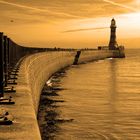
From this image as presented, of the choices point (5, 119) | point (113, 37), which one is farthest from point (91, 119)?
point (113, 37)

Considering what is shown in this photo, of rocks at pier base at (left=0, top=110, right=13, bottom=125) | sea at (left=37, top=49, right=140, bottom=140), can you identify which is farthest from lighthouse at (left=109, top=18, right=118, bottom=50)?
rocks at pier base at (left=0, top=110, right=13, bottom=125)

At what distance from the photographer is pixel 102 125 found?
14.4m

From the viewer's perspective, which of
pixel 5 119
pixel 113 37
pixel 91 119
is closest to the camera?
pixel 5 119

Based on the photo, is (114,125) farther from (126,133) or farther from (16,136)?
(16,136)

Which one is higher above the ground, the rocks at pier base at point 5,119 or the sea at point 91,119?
the rocks at pier base at point 5,119

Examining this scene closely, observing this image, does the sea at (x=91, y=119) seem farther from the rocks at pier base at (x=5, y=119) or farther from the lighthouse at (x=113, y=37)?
the lighthouse at (x=113, y=37)

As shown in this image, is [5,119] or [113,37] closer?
[5,119]

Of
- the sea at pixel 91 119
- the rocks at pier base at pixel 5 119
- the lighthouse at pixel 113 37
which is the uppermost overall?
the lighthouse at pixel 113 37

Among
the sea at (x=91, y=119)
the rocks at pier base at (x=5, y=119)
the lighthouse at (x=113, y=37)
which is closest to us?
the rocks at pier base at (x=5, y=119)

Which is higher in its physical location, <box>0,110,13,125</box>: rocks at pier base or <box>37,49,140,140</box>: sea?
<box>0,110,13,125</box>: rocks at pier base

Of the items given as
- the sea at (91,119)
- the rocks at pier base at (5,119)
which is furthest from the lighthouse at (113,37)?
the rocks at pier base at (5,119)

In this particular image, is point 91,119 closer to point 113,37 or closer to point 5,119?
point 5,119

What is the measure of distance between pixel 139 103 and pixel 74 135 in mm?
9012

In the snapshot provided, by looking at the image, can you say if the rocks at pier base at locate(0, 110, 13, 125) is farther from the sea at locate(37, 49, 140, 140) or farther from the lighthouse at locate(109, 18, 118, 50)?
the lighthouse at locate(109, 18, 118, 50)
